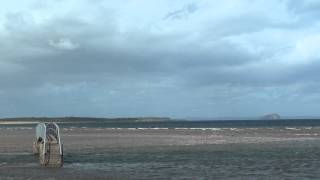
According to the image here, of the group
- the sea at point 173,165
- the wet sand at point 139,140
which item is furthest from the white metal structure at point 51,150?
the wet sand at point 139,140

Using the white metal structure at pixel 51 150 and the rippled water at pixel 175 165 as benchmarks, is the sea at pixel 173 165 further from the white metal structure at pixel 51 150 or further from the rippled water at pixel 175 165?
the white metal structure at pixel 51 150

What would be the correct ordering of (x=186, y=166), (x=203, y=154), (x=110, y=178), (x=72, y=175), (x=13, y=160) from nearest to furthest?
1. (x=110, y=178)
2. (x=72, y=175)
3. (x=186, y=166)
4. (x=13, y=160)
5. (x=203, y=154)

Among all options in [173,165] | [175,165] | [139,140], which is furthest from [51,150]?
[139,140]

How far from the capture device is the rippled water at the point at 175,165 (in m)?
34.0

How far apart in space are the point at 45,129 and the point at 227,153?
16.0 meters

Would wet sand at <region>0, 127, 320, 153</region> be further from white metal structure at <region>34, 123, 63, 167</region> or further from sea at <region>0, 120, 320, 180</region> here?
white metal structure at <region>34, 123, 63, 167</region>

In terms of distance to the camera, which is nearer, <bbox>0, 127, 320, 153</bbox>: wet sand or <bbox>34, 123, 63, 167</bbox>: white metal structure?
<bbox>34, 123, 63, 167</bbox>: white metal structure

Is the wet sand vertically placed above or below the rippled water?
above

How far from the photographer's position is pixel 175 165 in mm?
39969

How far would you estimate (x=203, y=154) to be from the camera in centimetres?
4969

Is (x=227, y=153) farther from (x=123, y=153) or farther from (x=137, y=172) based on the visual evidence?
(x=137, y=172)

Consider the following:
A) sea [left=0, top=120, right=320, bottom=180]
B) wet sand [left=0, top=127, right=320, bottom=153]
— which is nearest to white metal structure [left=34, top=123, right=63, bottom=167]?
sea [left=0, top=120, right=320, bottom=180]

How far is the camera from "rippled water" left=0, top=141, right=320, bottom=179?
112 feet

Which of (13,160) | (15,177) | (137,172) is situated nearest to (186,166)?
(137,172)
